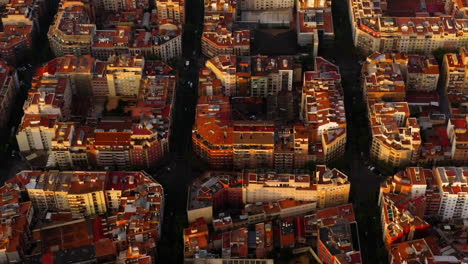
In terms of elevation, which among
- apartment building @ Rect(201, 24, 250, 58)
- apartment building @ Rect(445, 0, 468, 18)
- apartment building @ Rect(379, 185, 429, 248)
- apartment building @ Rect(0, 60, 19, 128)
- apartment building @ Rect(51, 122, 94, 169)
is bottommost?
apartment building @ Rect(379, 185, 429, 248)

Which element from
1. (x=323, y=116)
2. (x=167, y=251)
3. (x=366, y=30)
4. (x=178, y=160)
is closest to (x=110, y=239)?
(x=167, y=251)

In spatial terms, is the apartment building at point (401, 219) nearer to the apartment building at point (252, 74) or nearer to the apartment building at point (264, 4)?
the apartment building at point (252, 74)

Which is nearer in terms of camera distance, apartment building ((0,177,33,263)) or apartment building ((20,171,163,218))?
apartment building ((0,177,33,263))

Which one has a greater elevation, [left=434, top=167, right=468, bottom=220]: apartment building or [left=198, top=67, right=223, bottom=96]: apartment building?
[left=198, top=67, right=223, bottom=96]: apartment building

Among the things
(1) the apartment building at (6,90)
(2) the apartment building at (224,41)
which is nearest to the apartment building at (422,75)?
(2) the apartment building at (224,41)

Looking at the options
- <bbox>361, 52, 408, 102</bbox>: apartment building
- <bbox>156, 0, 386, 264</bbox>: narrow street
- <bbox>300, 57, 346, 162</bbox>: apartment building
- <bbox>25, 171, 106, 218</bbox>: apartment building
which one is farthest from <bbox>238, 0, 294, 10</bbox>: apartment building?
<bbox>25, 171, 106, 218</bbox>: apartment building

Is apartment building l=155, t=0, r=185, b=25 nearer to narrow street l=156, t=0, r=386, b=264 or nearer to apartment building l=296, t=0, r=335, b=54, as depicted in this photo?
narrow street l=156, t=0, r=386, b=264

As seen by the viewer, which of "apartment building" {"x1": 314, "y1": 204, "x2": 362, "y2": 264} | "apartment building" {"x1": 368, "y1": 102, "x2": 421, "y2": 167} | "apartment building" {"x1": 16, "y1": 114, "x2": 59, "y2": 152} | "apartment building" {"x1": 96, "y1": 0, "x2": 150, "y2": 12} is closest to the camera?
"apartment building" {"x1": 314, "y1": 204, "x2": 362, "y2": 264}
